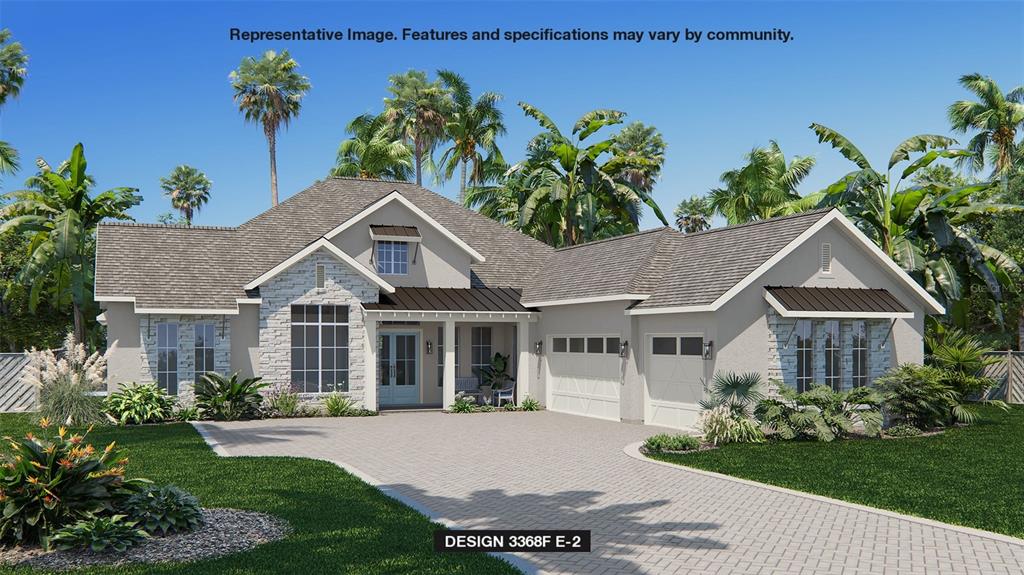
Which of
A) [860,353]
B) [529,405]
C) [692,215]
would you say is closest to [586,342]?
[529,405]

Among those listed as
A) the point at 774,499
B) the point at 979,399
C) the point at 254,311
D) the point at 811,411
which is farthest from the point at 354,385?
the point at 979,399

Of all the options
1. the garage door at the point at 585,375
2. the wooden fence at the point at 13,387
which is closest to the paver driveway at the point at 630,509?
the garage door at the point at 585,375

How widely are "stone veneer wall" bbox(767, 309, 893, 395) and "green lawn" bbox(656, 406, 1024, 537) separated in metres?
2.35

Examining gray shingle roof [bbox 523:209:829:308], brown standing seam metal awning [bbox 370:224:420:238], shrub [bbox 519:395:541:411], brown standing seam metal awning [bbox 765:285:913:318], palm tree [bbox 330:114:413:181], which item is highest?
palm tree [bbox 330:114:413:181]

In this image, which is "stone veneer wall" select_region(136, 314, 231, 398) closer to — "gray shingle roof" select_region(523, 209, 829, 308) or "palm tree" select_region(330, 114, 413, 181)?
"gray shingle roof" select_region(523, 209, 829, 308)

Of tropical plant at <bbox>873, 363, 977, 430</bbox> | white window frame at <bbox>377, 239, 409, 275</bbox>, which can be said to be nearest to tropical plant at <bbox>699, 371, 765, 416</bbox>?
tropical plant at <bbox>873, 363, 977, 430</bbox>

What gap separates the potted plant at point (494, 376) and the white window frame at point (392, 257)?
12.6ft

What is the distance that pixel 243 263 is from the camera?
2594cm

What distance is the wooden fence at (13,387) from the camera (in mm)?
25578

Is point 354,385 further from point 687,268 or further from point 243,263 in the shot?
point 687,268

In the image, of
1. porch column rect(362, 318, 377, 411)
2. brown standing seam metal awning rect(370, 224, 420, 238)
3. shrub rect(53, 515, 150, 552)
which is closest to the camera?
shrub rect(53, 515, 150, 552)

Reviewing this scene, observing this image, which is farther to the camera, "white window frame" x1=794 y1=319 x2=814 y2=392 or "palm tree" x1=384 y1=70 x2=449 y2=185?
"palm tree" x1=384 y1=70 x2=449 y2=185

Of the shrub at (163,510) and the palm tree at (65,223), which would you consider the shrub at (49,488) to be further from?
the palm tree at (65,223)

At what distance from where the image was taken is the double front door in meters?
27.2
